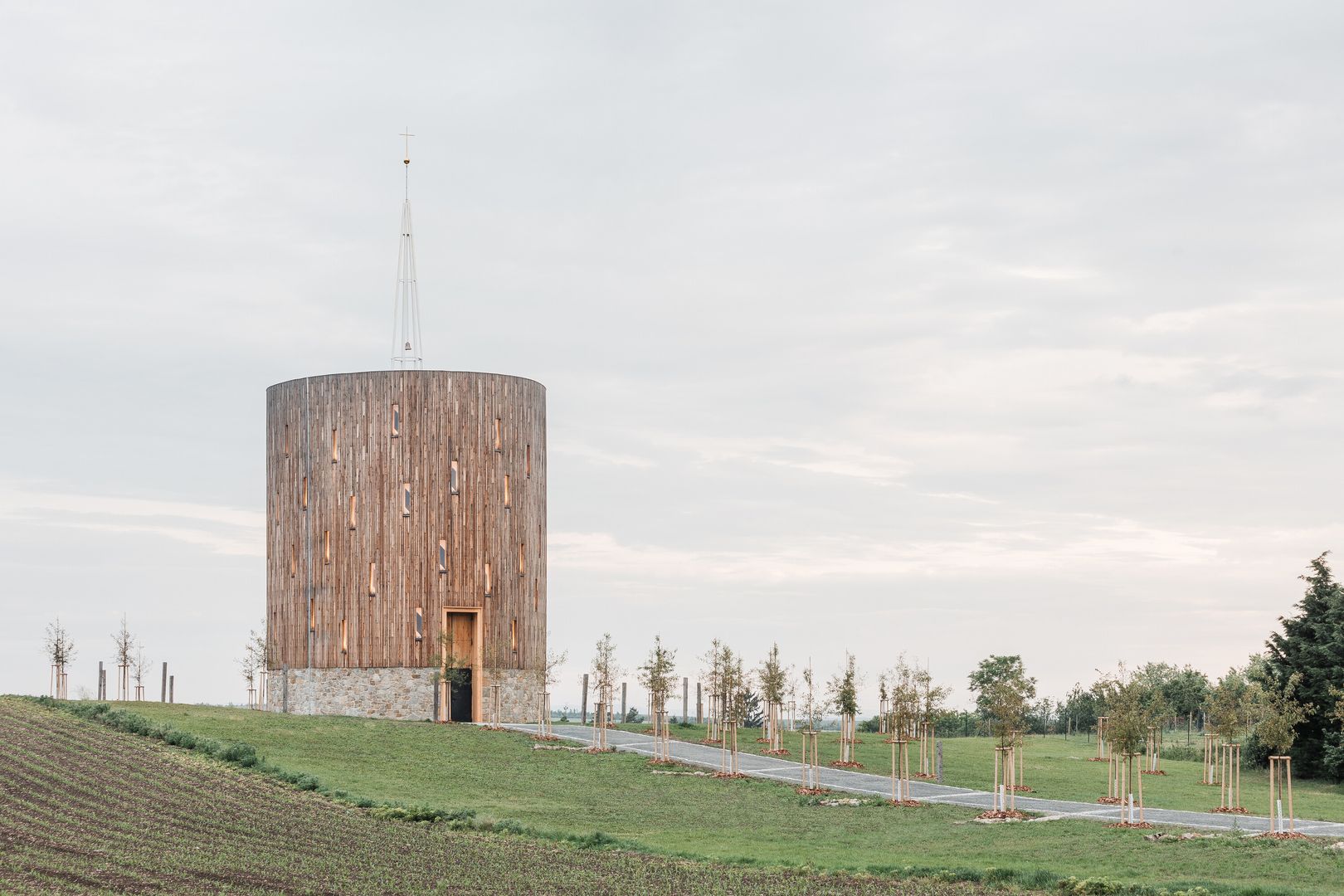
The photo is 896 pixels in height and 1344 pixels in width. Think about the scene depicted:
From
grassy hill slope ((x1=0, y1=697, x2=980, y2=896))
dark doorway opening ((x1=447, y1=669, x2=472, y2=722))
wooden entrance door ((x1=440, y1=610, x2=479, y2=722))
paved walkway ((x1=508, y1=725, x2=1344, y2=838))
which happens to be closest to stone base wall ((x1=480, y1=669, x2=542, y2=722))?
wooden entrance door ((x1=440, y1=610, x2=479, y2=722))

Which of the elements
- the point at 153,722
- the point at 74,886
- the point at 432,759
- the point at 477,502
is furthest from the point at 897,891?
the point at 477,502

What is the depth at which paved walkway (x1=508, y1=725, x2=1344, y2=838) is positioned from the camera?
28500 millimetres

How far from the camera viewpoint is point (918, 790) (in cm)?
3522

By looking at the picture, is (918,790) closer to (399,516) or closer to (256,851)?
(256,851)

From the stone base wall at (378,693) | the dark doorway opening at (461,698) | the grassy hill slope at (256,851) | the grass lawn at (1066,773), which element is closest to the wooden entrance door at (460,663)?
the dark doorway opening at (461,698)

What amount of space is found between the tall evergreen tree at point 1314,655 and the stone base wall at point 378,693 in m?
24.9

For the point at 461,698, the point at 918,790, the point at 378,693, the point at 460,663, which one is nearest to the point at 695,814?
the point at 918,790

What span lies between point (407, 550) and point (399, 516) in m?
1.19

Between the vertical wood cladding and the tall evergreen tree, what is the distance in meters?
24.9

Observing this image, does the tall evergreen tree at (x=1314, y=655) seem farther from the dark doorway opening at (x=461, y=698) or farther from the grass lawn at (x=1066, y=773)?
the dark doorway opening at (x=461, y=698)

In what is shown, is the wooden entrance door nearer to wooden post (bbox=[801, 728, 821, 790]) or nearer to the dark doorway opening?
the dark doorway opening

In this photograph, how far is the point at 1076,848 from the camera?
23938 mm

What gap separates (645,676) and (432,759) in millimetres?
10365

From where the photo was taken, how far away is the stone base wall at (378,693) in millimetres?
48094
